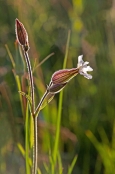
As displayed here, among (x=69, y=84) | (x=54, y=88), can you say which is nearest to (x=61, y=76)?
(x=54, y=88)

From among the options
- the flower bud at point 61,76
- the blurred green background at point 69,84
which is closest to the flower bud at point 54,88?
the flower bud at point 61,76

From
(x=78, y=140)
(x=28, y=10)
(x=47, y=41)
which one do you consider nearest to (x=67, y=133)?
(x=78, y=140)

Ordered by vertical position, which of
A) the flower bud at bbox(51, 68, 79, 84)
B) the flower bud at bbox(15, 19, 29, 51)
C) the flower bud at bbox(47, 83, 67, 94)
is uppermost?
the flower bud at bbox(15, 19, 29, 51)

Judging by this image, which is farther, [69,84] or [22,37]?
[69,84]

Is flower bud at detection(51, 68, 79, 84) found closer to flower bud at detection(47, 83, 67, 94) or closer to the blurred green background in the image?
flower bud at detection(47, 83, 67, 94)

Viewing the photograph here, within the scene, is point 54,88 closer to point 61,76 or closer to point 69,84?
point 61,76

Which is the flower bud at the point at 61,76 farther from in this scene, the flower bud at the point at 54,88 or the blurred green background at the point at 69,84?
the blurred green background at the point at 69,84

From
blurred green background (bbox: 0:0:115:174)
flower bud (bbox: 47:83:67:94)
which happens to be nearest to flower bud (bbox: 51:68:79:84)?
flower bud (bbox: 47:83:67:94)

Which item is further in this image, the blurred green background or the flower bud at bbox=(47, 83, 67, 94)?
the blurred green background
